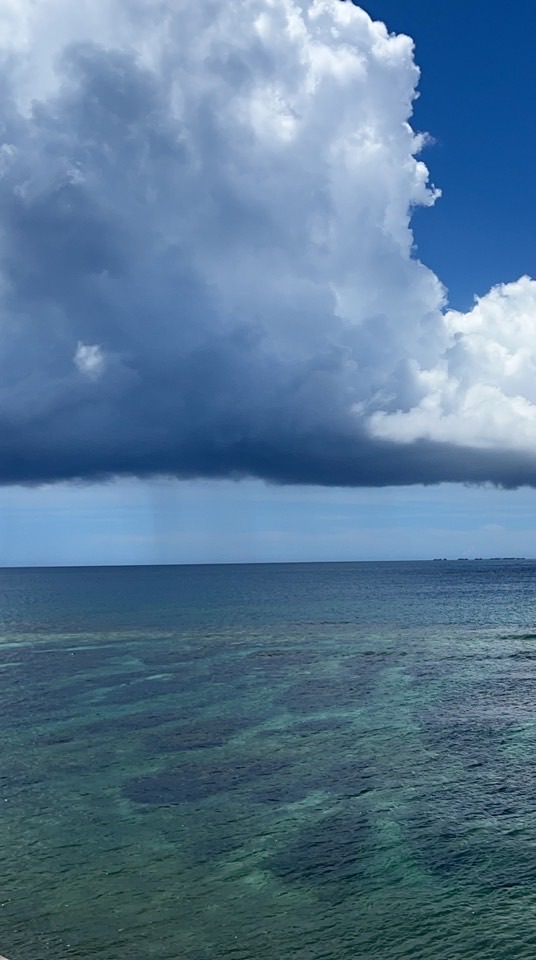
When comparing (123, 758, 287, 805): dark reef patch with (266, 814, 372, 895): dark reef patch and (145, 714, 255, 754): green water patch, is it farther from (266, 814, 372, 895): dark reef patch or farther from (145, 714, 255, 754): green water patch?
(266, 814, 372, 895): dark reef patch

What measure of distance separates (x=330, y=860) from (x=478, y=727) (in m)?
26.1

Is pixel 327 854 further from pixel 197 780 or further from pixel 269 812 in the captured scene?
pixel 197 780

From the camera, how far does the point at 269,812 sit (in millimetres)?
36125

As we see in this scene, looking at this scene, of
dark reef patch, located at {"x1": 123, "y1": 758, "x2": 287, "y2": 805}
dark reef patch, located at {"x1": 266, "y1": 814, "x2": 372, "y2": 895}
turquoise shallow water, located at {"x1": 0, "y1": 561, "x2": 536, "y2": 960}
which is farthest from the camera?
dark reef patch, located at {"x1": 123, "y1": 758, "x2": 287, "y2": 805}

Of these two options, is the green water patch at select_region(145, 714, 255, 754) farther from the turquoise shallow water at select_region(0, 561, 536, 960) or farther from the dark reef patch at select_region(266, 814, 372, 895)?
the dark reef patch at select_region(266, 814, 372, 895)

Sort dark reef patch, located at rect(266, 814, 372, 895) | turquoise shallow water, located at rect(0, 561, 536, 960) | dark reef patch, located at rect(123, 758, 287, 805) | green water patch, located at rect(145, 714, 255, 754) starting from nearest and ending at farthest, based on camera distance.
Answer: turquoise shallow water, located at rect(0, 561, 536, 960) < dark reef patch, located at rect(266, 814, 372, 895) < dark reef patch, located at rect(123, 758, 287, 805) < green water patch, located at rect(145, 714, 255, 754)

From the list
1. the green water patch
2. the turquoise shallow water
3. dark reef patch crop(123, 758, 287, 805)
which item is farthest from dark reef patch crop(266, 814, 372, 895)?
the green water patch

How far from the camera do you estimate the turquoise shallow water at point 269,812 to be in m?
25.5

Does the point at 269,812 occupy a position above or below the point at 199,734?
above

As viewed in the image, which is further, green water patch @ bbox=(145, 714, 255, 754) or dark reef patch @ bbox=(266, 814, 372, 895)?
green water patch @ bbox=(145, 714, 255, 754)

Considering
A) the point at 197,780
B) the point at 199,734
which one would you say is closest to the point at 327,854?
the point at 197,780

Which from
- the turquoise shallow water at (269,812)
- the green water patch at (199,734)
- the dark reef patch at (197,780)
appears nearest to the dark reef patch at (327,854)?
the turquoise shallow water at (269,812)

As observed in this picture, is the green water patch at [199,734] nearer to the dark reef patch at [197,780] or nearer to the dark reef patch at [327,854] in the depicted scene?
the dark reef patch at [197,780]

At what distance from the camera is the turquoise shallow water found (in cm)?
2545
